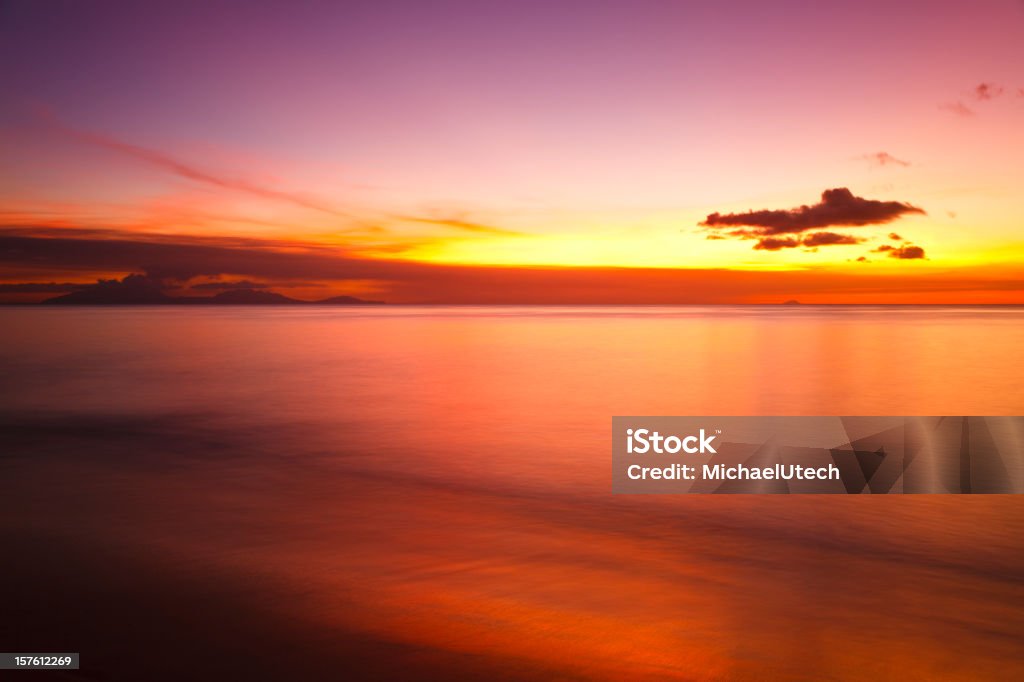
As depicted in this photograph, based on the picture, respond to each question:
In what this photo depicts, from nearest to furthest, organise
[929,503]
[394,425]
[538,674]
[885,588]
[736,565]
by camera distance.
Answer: [538,674], [885,588], [736,565], [929,503], [394,425]

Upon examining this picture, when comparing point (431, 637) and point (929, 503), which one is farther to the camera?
point (929, 503)

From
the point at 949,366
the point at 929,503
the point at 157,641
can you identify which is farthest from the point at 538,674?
the point at 949,366

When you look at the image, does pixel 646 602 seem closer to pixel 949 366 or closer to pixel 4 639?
pixel 4 639

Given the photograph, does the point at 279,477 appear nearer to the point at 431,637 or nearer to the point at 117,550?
the point at 117,550

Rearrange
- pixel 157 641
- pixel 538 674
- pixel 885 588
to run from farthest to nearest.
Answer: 1. pixel 885 588
2. pixel 157 641
3. pixel 538 674

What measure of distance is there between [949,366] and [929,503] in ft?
80.7

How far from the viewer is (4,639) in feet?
17.0

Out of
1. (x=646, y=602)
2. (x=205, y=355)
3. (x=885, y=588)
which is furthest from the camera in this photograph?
(x=205, y=355)

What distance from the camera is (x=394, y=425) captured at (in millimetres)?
16344

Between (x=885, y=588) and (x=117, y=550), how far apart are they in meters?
7.71

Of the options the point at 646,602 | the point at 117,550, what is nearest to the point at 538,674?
the point at 646,602

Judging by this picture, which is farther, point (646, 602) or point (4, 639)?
point (646, 602)

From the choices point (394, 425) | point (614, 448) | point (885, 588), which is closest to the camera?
point (885, 588)

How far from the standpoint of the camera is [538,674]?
475 centimetres
